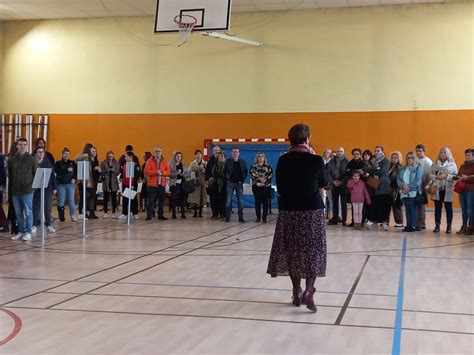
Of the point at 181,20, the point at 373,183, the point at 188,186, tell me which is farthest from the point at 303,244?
the point at 181,20

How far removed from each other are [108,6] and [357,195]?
9714 mm

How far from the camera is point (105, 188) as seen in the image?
1378 centimetres

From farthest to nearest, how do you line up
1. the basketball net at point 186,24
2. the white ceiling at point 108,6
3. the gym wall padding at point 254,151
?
the gym wall padding at point 254,151 < the white ceiling at point 108,6 < the basketball net at point 186,24

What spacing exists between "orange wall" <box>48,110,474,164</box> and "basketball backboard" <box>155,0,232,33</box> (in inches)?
163

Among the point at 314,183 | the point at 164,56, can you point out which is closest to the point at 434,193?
the point at 314,183

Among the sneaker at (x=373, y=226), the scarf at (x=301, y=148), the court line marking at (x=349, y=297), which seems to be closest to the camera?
the court line marking at (x=349, y=297)

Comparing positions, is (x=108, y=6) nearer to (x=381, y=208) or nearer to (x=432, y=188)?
(x=381, y=208)

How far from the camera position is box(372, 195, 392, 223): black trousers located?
11.1 metres

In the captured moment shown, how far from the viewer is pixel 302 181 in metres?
4.83

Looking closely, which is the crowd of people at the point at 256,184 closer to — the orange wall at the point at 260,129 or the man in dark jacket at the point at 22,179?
the man in dark jacket at the point at 22,179

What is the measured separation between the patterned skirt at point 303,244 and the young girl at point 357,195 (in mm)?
6317

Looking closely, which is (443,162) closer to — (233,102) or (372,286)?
(372,286)

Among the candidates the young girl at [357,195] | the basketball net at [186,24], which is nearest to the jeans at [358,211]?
the young girl at [357,195]

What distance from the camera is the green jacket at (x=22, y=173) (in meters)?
8.90
